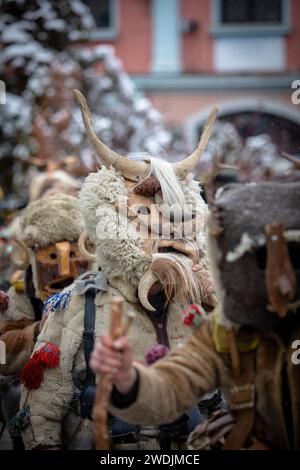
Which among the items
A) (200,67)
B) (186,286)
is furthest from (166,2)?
(186,286)

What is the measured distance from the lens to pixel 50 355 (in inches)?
132

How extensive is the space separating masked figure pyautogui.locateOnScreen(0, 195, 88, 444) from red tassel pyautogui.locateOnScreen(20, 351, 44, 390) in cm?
76

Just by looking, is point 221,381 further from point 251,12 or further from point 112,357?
point 251,12

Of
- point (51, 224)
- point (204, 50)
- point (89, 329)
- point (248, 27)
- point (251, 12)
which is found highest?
point (251, 12)

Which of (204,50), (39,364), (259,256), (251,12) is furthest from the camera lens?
(251,12)

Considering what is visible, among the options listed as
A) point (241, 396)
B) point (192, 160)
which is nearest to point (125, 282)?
point (192, 160)

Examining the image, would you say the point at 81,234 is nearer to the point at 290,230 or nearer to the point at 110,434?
the point at 110,434

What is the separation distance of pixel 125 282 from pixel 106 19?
14.8 meters

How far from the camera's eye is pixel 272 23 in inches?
661

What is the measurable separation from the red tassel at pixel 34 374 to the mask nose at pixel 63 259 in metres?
0.92

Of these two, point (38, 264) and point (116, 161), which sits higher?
point (116, 161)

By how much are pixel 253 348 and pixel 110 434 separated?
3.16 feet

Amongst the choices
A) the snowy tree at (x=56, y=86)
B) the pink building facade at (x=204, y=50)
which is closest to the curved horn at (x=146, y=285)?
the snowy tree at (x=56, y=86)

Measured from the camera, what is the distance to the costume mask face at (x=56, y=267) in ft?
14.1
